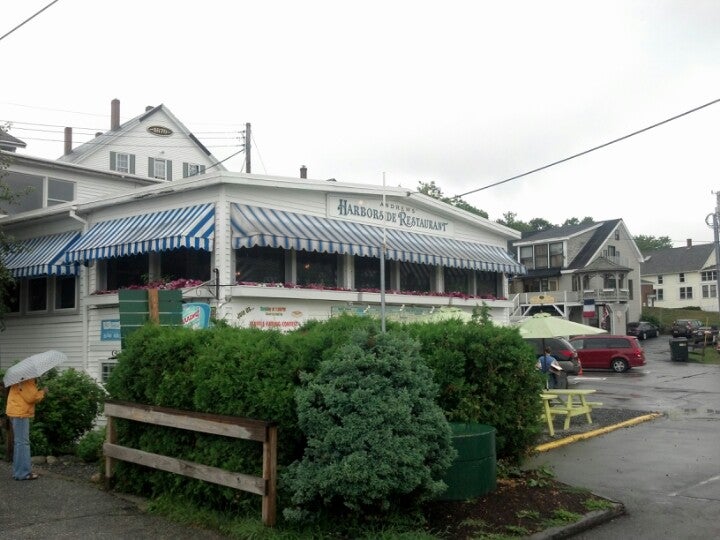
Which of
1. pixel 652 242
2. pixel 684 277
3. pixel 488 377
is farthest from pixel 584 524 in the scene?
pixel 652 242

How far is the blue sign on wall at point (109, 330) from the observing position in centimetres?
1622

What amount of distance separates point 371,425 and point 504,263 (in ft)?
51.4

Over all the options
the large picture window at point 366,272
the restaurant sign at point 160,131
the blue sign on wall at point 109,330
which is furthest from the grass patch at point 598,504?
the restaurant sign at point 160,131

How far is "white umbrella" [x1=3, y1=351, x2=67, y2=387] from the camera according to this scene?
8.98 metres

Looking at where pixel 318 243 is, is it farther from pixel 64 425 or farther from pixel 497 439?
pixel 497 439

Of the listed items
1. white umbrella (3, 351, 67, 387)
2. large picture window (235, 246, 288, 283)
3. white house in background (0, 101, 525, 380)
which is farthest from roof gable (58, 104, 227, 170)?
white umbrella (3, 351, 67, 387)

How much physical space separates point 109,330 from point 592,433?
35.0ft

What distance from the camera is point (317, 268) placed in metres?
16.3

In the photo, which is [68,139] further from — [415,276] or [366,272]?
[366,272]

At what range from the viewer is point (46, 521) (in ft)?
22.9

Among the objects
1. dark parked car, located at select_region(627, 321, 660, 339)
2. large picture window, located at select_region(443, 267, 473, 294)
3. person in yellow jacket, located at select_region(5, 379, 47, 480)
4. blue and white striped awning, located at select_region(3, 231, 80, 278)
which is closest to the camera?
person in yellow jacket, located at select_region(5, 379, 47, 480)

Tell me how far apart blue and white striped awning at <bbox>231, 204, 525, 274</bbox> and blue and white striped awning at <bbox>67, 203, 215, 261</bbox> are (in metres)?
0.67

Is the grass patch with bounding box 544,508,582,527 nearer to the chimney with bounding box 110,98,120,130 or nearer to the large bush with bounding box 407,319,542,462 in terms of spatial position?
the large bush with bounding box 407,319,542,462

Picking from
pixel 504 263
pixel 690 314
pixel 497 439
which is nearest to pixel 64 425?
pixel 497 439
